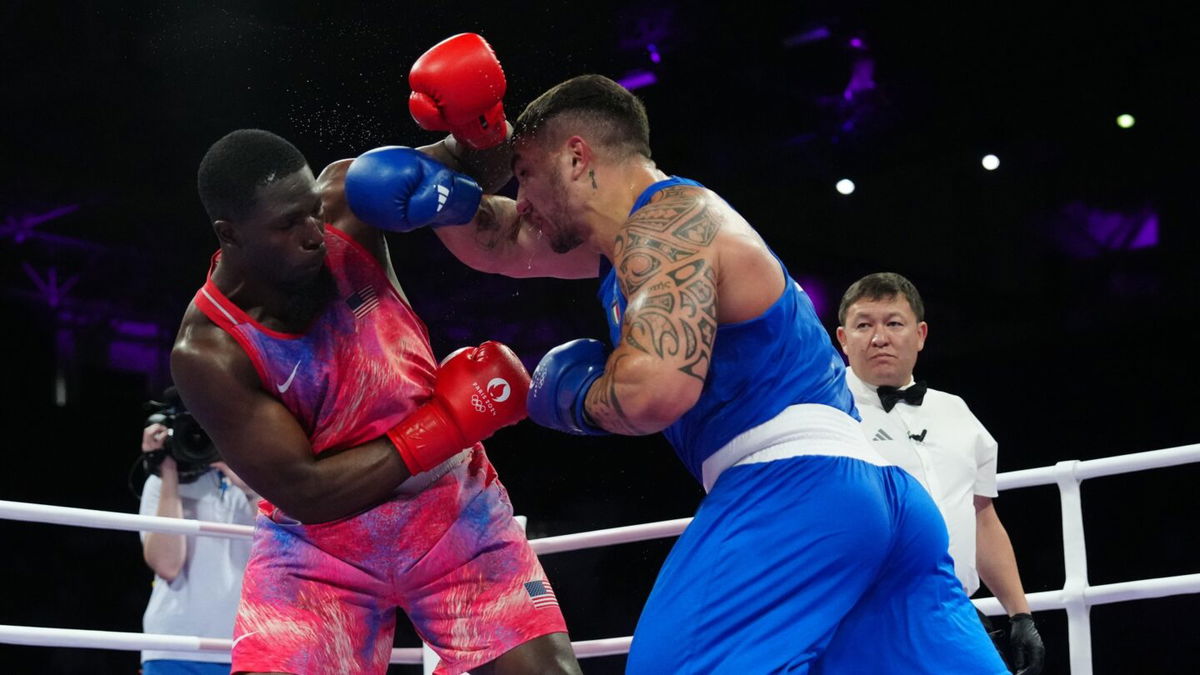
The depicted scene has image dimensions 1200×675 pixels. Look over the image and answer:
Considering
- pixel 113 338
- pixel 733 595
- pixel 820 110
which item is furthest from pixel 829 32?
pixel 733 595

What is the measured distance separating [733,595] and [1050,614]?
6584 mm

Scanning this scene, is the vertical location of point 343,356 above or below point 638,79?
below

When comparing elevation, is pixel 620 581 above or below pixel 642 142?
below

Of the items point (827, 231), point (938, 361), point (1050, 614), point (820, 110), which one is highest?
point (820, 110)

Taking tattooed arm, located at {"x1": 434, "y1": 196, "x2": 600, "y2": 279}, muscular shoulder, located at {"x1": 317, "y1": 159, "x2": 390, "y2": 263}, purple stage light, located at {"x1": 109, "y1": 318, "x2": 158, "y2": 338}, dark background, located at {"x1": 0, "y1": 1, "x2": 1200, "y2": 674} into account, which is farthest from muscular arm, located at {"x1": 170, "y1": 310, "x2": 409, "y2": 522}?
purple stage light, located at {"x1": 109, "y1": 318, "x2": 158, "y2": 338}

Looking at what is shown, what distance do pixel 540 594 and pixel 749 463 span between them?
0.67 meters

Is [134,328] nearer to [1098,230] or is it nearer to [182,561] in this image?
[182,561]

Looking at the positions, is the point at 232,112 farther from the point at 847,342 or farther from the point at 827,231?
the point at 847,342

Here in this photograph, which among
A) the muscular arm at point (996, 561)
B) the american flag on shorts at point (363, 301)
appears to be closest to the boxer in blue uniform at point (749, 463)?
the american flag on shorts at point (363, 301)

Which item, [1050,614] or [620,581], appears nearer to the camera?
[1050,614]

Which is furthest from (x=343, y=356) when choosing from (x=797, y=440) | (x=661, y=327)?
(x=797, y=440)

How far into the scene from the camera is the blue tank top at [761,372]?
188 centimetres

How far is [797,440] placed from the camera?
1869 millimetres

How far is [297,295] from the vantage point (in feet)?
7.54
